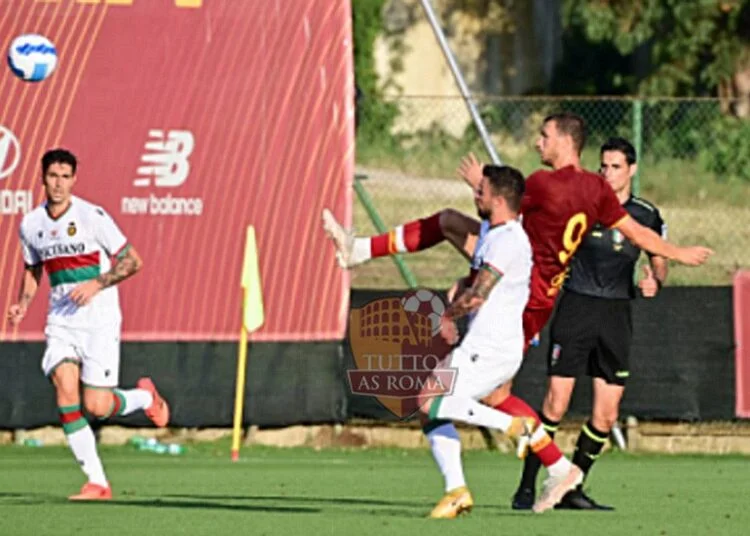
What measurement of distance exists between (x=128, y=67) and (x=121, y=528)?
7538mm

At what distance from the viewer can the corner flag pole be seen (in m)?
18.5

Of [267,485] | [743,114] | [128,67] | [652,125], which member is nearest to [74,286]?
[267,485]

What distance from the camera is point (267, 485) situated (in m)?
16.0

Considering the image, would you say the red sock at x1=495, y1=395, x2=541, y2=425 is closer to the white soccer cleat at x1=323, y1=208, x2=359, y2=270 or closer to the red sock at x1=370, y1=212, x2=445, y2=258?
the red sock at x1=370, y1=212, x2=445, y2=258

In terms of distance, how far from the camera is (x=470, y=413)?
12664 mm

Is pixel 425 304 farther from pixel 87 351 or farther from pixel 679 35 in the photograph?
pixel 679 35

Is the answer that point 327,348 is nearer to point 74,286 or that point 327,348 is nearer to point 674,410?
point 674,410

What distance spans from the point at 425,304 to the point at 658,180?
19.8 feet

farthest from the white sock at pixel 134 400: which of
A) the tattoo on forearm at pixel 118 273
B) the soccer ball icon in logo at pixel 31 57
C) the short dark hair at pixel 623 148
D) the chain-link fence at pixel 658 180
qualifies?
the chain-link fence at pixel 658 180

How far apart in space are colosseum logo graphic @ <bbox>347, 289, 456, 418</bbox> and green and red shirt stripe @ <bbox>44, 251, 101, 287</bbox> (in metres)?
3.48

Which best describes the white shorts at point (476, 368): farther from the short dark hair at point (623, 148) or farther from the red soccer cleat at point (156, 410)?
the red soccer cleat at point (156, 410)

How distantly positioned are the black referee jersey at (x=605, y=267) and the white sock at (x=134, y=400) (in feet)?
9.71

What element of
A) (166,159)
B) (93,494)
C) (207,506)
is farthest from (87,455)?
(166,159)

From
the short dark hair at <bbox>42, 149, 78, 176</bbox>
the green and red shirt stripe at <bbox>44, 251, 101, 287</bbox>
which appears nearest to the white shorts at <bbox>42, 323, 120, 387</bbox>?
the green and red shirt stripe at <bbox>44, 251, 101, 287</bbox>
